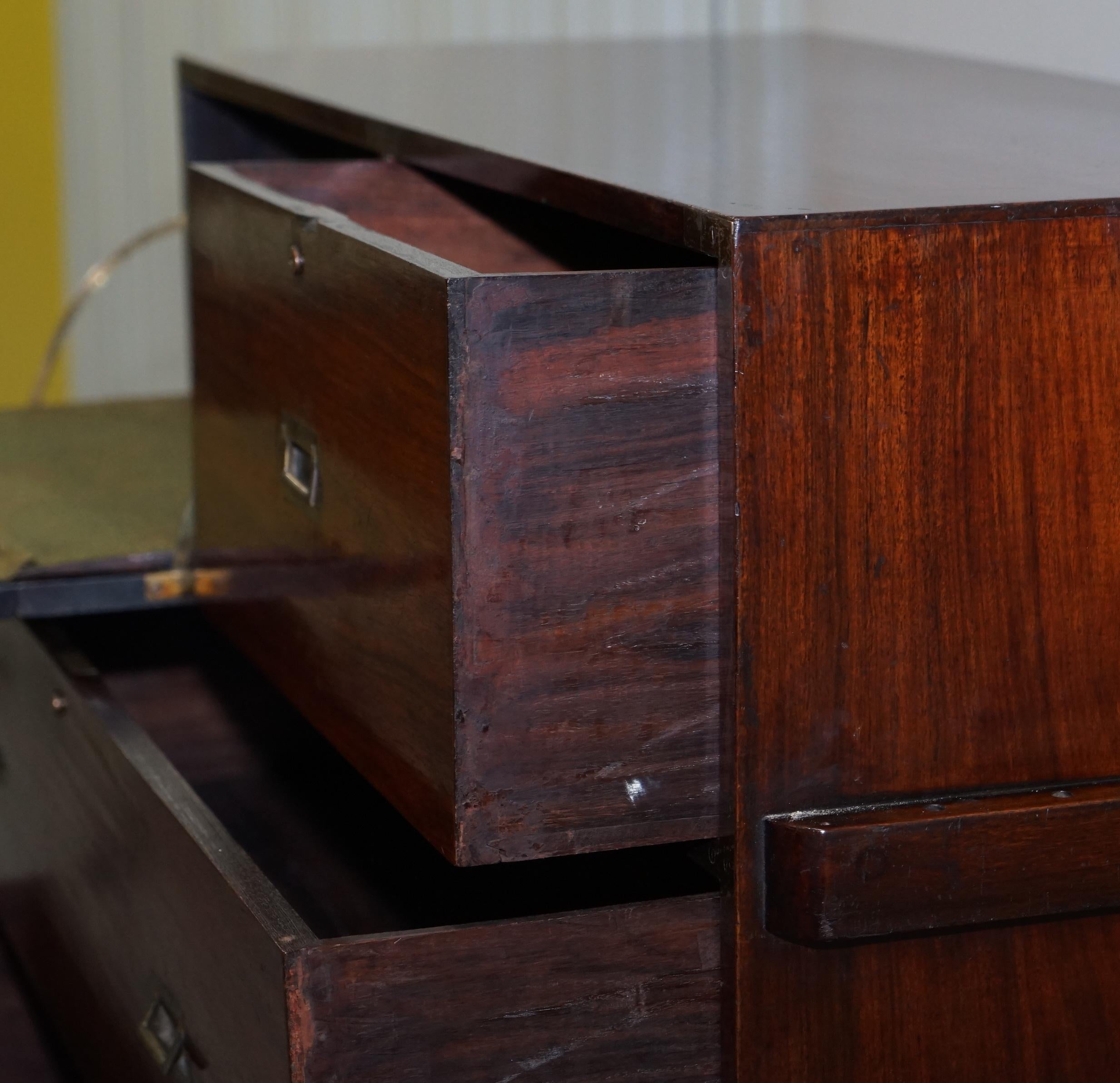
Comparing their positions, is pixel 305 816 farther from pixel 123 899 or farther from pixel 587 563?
pixel 587 563

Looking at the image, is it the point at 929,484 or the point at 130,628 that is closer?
the point at 929,484

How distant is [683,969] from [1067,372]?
274 millimetres

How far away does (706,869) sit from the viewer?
2.31 ft

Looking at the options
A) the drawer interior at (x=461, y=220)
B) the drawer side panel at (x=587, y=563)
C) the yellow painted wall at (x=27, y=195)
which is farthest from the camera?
the yellow painted wall at (x=27, y=195)

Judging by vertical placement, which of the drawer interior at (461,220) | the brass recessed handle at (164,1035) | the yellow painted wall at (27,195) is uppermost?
the yellow painted wall at (27,195)

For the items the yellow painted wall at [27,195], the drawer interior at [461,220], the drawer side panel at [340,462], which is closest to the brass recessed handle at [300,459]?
the drawer side panel at [340,462]

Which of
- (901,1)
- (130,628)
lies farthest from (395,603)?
(901,1)

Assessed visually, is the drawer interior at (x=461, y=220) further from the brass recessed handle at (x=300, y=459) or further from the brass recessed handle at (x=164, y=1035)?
the brass recessed handle at (x=164, y=1035)

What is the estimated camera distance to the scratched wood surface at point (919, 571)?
0.65 metres

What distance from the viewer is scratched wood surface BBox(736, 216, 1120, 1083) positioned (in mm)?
648

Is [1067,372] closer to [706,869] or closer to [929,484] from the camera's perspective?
[929,484]

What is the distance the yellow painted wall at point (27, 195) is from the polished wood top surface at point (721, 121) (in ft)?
4.97

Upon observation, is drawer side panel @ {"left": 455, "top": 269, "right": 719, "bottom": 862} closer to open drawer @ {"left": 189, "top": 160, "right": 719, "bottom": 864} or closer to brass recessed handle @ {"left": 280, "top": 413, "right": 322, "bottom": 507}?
open drawer @ {"left": 189, "top": 160, "right": 719, "bottom": 864}

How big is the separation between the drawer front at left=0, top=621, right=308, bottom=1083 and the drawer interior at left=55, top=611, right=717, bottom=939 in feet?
0.24
